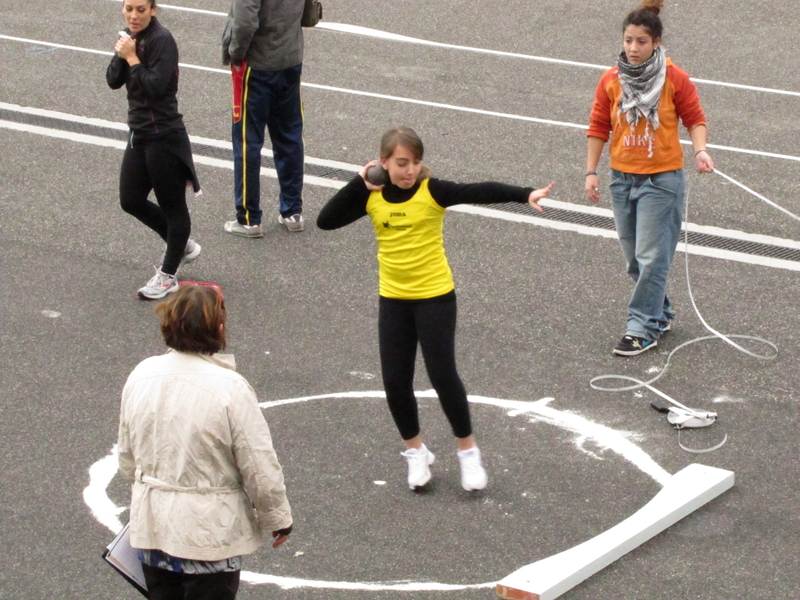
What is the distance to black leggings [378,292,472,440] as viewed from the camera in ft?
18.2

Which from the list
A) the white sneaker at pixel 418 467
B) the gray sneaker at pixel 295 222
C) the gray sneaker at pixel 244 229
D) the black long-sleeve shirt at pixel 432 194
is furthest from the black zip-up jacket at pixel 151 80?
the white sneaker at pixel 418 467

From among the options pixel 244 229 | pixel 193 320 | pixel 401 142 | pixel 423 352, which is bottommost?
pixel 244 229

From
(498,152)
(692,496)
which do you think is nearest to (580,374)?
(692,496)

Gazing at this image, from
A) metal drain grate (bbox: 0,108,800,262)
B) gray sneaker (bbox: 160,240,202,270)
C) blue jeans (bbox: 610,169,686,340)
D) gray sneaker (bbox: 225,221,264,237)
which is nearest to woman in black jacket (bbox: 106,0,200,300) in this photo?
gray sneaker (bbox: 160,240,202,270)

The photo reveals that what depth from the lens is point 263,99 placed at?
8984 millimetres

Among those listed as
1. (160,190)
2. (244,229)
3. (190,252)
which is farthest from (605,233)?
(160,190)

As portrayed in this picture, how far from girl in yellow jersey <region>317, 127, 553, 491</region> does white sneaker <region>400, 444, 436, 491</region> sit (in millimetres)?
223

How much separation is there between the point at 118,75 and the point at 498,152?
160 inches

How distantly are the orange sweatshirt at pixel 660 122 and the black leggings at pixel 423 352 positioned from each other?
1.97 m

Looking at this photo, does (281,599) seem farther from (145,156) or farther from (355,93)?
(355,93)

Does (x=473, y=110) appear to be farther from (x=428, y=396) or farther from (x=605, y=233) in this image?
(x=428, y=396)

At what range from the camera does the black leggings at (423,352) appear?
5.54 meters

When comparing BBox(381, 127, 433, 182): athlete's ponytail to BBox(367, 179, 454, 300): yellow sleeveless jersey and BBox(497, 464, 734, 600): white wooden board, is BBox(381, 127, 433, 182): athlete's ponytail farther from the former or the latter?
BBox(497, 464, 734, 600): white wooden board

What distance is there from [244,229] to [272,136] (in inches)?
31.0
